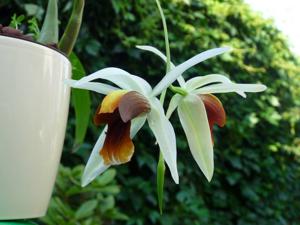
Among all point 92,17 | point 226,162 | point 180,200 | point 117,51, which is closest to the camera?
point 92,17

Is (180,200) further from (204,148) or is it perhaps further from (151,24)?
(204,148)

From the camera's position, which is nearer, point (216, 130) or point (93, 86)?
point (93, 86)

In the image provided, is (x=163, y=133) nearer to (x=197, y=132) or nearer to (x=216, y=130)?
(x=197, y=132)

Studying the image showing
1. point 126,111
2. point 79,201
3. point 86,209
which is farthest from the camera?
point 79,201

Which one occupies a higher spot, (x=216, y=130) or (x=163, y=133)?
(x=163, y=133)

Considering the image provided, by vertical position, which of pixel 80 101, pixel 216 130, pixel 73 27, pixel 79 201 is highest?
pixel 73 27

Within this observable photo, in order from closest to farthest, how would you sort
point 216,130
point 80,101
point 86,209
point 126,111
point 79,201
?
point 126,111 → point 80,101 → point 86,209 → point 79,201 → point 216,130

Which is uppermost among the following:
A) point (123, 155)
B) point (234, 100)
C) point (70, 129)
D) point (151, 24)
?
point (123, 155)

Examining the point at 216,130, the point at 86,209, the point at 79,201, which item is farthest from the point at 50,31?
the point at 216,130

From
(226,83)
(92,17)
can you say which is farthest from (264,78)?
(226,83)
